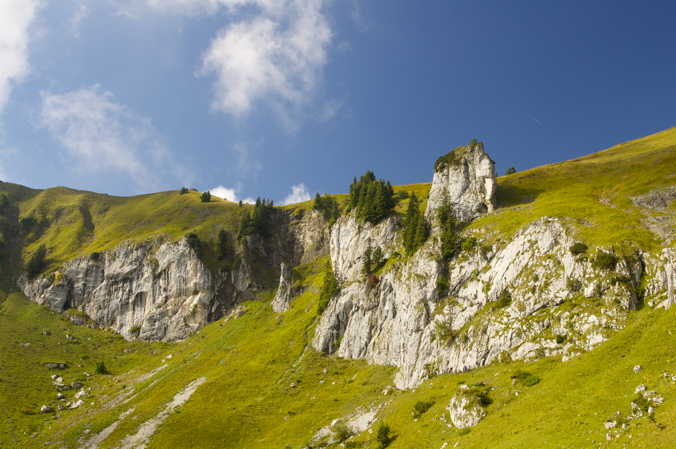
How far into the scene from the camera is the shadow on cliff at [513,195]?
9319 centimetres

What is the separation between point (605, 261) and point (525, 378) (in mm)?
22922

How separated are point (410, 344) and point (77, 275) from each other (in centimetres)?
14681

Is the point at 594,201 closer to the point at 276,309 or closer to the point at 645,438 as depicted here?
the point at 645,438

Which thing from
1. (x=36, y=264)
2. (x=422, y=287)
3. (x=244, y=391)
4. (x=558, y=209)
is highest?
(x=558, y=209)

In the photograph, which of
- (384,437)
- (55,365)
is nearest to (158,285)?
(55,365)

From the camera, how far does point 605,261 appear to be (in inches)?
2101

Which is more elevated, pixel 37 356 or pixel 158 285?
pixel 158 285

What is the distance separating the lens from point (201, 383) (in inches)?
3415

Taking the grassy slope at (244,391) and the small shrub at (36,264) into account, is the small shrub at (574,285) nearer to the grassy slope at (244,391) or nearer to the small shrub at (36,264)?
the grassy slope at (244,391)

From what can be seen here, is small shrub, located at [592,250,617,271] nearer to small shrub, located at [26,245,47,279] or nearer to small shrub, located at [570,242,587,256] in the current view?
small shrub, located at [570,242,587,256]

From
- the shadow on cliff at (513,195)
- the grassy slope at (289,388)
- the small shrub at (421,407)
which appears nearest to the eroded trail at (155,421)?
the grassy slope at (289,388)

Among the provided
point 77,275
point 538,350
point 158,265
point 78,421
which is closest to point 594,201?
point 538,350

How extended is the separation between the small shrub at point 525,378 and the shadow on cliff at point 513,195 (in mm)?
54450

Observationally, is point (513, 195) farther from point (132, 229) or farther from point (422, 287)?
point (132, 229)
